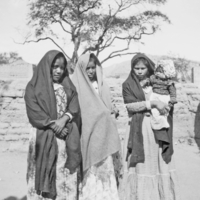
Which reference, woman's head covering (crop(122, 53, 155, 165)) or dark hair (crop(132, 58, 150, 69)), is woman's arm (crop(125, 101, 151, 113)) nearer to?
woman's head covering (crop(122, 53, 155, 165))

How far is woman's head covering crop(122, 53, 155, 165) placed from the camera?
243 cm

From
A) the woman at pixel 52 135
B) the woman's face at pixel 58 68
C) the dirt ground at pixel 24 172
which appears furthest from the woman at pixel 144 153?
the dirt ground at pixel 24 172

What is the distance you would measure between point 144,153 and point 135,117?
36 cm

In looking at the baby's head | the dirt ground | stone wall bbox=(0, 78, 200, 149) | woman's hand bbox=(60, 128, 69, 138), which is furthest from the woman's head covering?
stone wall bbox=(0, 78, 200, 149)

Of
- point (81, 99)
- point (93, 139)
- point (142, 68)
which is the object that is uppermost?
point (142, 68)

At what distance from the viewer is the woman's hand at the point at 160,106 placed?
242cm

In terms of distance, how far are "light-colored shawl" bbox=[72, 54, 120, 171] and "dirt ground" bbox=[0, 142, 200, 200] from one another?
1.41 m

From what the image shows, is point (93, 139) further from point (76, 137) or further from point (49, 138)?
point (49, 138)

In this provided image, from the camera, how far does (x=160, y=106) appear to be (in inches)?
95.1

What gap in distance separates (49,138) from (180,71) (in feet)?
57.7

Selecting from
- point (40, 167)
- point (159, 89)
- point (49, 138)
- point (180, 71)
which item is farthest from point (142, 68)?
point (180, 71)

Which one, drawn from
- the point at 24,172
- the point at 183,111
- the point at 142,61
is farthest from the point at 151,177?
the point at 183,111

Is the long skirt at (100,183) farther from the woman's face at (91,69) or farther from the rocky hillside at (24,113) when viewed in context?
the rocky hillside at (24,113)

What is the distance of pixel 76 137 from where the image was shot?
7.15 feet
